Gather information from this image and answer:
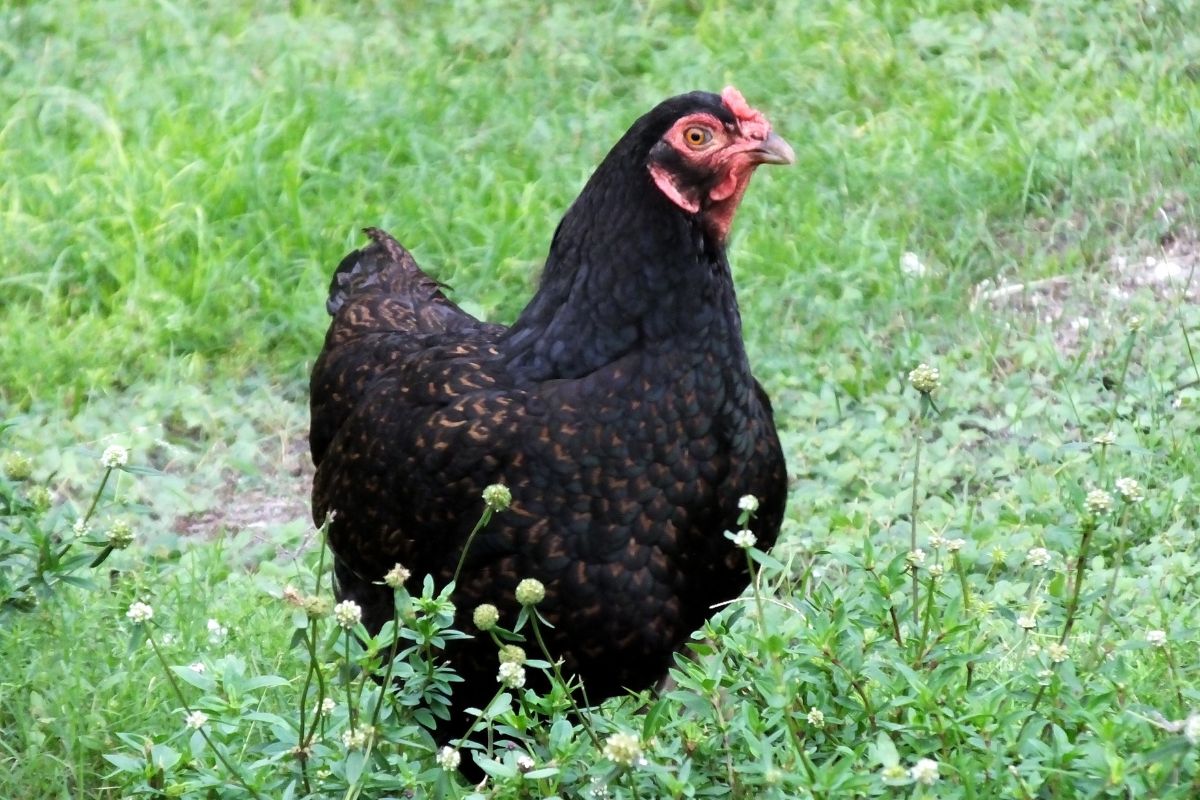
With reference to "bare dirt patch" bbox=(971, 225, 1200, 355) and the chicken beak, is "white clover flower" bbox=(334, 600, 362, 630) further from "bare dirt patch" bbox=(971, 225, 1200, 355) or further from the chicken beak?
"bare dirt patch" bbox=(971, 225, 1200, 355)

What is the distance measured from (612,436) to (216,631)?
1.22 metres

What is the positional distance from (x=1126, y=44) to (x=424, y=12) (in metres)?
2.93

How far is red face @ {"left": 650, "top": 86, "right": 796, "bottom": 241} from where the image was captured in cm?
336

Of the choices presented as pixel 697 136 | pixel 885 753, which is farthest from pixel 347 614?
pixel 697 136

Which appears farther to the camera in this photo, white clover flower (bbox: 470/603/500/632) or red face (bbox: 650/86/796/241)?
red face (bbox: 650/86/796/241)

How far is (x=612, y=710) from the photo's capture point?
372 centimetres

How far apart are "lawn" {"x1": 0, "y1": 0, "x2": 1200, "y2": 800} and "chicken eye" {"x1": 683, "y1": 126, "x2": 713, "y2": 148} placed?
90cm

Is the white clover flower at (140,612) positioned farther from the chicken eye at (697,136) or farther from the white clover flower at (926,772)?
the chicken eye at (697,136)

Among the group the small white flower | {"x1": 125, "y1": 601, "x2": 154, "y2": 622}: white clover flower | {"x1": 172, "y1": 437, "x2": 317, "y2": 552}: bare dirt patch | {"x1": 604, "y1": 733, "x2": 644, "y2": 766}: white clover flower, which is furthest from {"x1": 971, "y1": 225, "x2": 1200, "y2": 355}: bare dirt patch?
{"x1": 125, "y1": 601, "x2": 154, "y2": 622}: white clover flower

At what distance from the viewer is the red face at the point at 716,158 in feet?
11.0

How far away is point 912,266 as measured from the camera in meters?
5.77

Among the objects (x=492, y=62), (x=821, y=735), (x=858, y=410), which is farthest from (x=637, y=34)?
(x=821, y=735)

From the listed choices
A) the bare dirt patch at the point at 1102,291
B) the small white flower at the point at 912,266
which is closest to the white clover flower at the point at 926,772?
the bare dirt patch at the point at 1102,291

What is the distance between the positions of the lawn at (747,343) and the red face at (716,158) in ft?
2.60
